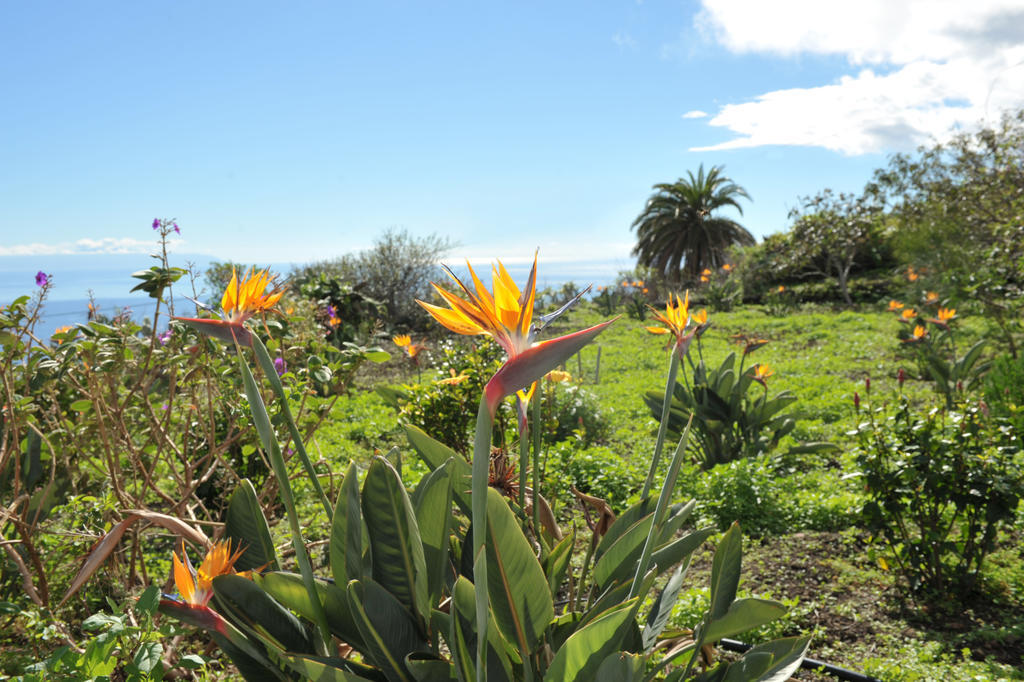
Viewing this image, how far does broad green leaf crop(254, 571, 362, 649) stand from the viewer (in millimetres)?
1115

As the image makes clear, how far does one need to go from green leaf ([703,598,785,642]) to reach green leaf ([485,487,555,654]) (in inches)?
14.7

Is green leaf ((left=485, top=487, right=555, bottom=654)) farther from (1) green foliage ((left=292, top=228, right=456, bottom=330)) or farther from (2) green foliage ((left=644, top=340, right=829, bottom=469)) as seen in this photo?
(1) green foliage ((left=292, top=228, right=456, bottom=330))

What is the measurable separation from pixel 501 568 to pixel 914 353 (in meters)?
8.02

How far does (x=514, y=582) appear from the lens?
3.59 ft

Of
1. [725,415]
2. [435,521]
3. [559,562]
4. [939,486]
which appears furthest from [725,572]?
[725,415]

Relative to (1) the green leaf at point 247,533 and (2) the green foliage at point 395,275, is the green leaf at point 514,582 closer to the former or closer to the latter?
(1) the green leaf at point 247,533

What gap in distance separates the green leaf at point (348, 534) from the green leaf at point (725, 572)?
2.38ft

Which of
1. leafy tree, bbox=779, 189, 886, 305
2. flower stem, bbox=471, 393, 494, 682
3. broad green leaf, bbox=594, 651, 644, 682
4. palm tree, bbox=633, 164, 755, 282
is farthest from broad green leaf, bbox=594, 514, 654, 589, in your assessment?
palm tree, bbox=633, 164, 755, 282

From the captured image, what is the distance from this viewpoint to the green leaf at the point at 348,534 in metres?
1.19

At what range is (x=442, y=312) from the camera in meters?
0.80

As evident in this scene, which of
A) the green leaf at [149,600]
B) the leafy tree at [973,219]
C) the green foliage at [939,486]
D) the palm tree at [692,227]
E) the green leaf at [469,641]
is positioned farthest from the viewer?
the palm tree at [692,227]

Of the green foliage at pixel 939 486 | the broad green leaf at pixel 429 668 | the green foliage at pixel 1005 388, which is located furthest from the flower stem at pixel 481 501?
the green foliage at pixel 1005 388

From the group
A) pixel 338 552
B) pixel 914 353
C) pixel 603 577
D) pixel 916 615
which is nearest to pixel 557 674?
pixel 603 577

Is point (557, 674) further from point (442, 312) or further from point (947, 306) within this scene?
point (947, 306)
